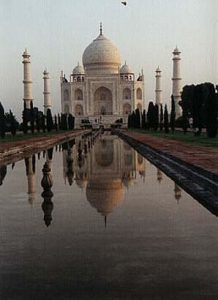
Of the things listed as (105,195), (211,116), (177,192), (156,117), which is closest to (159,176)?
(177,192)

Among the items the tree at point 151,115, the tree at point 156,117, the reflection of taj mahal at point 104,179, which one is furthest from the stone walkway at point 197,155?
the tree at point 151,115

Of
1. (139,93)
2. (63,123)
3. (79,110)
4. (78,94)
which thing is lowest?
(63,123)

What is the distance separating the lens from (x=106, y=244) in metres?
3.09

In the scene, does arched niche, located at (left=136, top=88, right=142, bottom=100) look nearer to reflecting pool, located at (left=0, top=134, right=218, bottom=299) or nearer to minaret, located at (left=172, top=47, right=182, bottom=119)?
minaret, located at (left=172, top=47, right=182, bottom=119)

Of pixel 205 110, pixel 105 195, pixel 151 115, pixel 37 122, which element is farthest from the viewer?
pixel 151 115

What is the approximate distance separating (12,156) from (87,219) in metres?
7.31

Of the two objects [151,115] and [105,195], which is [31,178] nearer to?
[105,195]

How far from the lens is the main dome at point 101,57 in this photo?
4547 centimetres

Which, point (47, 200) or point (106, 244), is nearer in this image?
point (106, 244)

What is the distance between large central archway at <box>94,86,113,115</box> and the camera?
163ft

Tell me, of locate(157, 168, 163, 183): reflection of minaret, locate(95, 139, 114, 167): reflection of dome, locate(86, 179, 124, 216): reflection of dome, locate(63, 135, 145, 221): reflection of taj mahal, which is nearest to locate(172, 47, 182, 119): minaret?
locate(95, 139, 114, 167): reflection of dome

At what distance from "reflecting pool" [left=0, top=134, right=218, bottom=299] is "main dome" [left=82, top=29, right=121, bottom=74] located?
134 ft

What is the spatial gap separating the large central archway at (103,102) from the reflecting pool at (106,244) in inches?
1739

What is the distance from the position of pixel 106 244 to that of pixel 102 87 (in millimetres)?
46113
